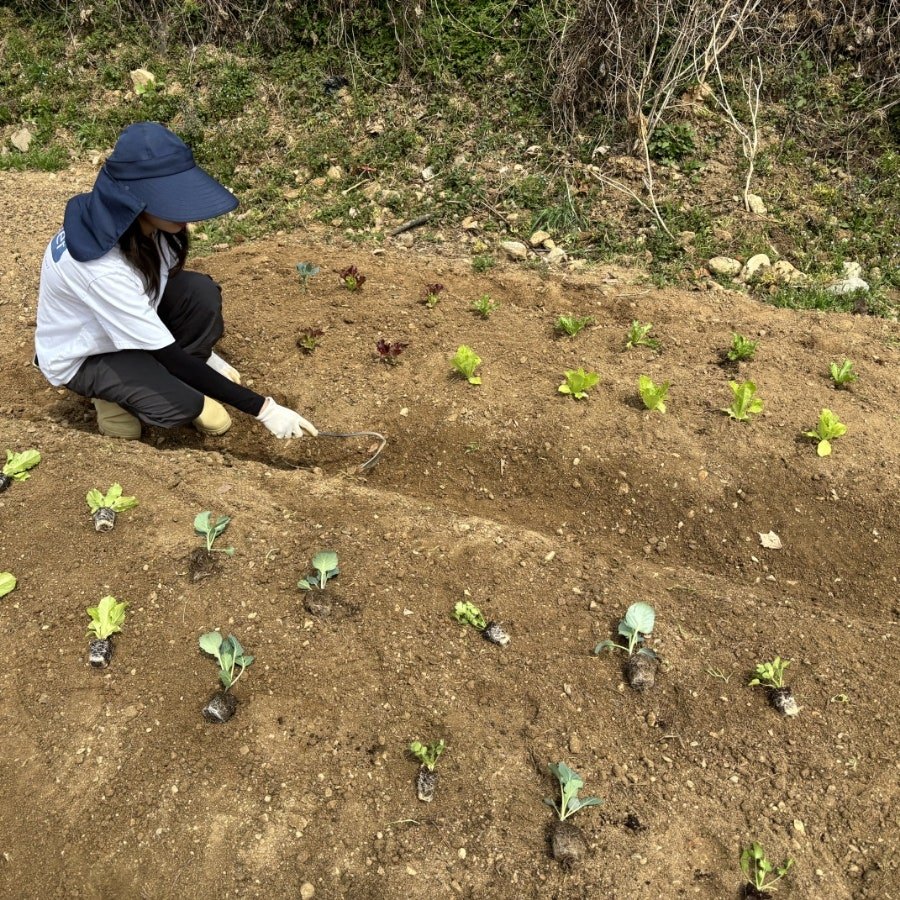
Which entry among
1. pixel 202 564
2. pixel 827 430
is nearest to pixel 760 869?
pixel 827 430

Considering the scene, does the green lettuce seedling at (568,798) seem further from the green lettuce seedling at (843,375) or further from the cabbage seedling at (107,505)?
the green lettuce seedling at (843,375)

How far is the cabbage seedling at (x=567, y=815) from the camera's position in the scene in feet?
7.86

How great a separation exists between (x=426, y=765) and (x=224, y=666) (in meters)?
0.83

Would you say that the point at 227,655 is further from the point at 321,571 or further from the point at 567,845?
the point at 567,845

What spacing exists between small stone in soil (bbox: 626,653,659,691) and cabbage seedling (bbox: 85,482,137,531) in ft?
7.62

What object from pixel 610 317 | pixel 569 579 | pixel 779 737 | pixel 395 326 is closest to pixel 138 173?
pixel 395 326

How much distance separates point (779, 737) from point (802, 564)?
42.3 inches

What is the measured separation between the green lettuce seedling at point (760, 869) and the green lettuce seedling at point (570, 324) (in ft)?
9.78

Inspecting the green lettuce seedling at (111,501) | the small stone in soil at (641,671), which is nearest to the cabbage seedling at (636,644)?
the small stone in soil at (641,671)

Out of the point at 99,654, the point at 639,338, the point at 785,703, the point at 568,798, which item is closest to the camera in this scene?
the point at 568,798

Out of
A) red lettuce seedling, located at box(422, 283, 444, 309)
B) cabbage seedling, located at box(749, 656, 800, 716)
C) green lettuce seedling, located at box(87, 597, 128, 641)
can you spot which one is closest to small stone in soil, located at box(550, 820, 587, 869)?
cabbage seedling, located at box(749, 656, 800, 716)

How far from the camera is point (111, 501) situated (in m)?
3.42

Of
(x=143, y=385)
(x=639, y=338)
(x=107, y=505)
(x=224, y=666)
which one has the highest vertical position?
(x=143, y=385)

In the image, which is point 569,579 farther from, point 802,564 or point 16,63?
point 16,63
